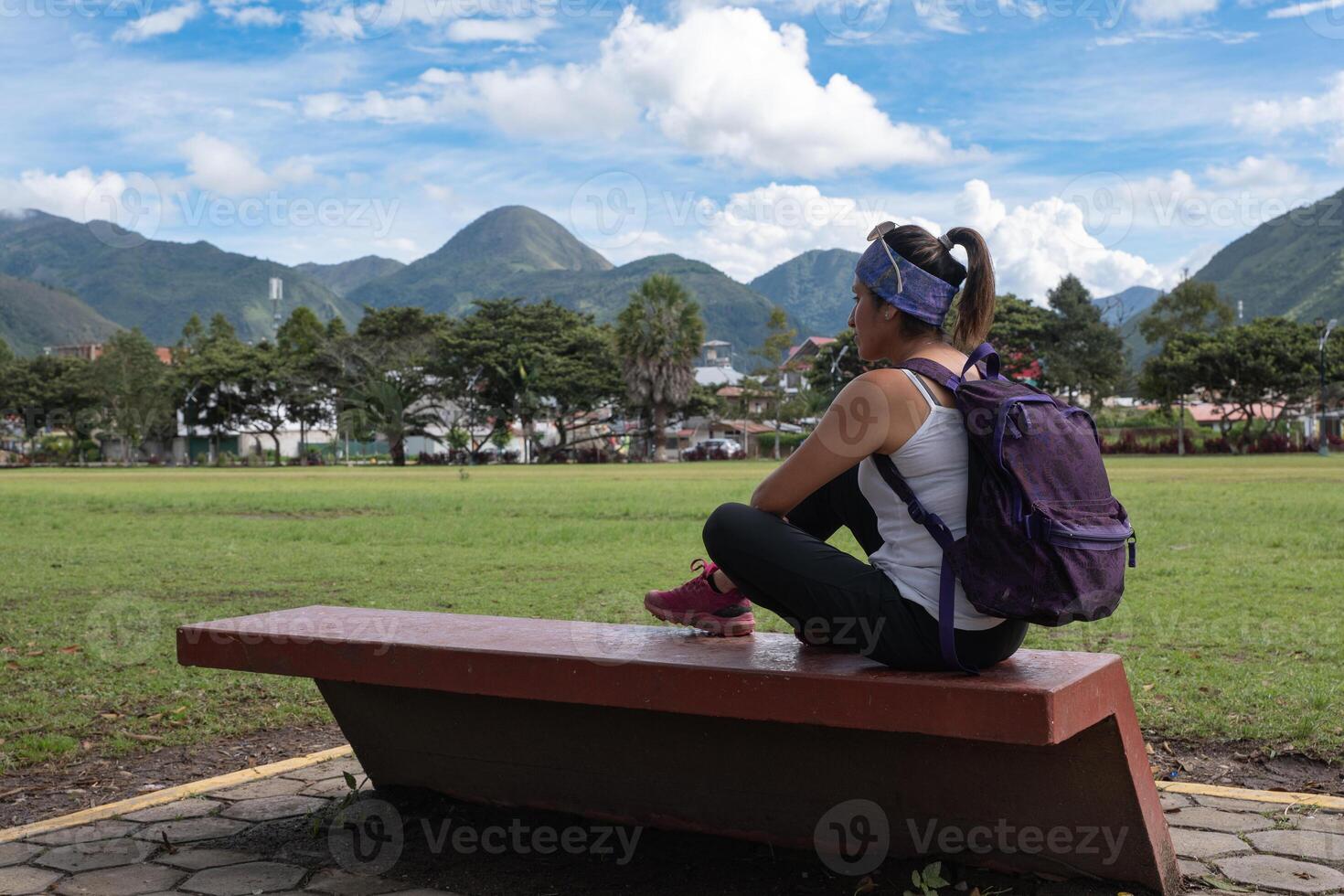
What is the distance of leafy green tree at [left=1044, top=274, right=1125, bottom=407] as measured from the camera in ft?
232

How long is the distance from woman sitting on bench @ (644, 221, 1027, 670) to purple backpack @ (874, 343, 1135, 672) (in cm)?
7

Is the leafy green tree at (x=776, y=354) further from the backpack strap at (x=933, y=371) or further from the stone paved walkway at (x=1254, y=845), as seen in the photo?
the backpack strap at (x=933, y=371)

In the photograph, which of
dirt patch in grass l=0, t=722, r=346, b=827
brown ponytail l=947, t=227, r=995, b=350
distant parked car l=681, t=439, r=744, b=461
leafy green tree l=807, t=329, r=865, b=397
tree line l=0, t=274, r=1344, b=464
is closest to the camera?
brown ponytail l=947, t=227, r=995, b=350

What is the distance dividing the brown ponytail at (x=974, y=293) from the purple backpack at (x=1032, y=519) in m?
0.28

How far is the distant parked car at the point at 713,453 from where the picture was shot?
69.8 meters

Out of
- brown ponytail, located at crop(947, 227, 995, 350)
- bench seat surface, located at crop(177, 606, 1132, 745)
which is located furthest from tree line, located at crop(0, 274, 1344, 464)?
brown ponytail, located at crop(947, 227, 995, 350)

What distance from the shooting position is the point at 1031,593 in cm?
271

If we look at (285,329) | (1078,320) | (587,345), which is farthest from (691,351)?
(285,329)

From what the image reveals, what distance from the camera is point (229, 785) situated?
172 inches

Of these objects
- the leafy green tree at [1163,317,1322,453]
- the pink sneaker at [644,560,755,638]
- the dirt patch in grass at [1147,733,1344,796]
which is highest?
the leafy green tree at [1163,317,1322,453]

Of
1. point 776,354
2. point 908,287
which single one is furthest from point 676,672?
point 776,354

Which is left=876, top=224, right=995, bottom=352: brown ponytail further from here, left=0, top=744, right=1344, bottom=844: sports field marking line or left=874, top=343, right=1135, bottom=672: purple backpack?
left=0, top=744, right=1344, bottom=844: sports field marking line

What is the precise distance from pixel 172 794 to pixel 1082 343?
71.8 metres

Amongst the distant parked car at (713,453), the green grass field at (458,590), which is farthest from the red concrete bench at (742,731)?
the distant parked car at (713,453)
